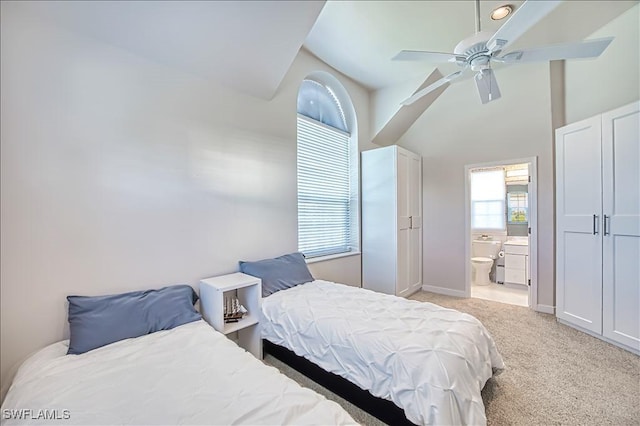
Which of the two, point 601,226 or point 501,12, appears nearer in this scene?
point 501,12

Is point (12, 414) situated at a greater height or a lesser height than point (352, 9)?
lesser

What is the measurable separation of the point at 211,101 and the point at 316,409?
2435 mm

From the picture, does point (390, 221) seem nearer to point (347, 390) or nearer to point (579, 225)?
point (579, 225)

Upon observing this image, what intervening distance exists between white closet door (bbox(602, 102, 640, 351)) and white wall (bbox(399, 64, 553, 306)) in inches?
32.8

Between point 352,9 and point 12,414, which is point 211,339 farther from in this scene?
point 352,9

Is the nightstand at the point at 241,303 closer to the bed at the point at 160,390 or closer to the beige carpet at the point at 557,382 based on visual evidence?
the beige carpet at the point at 557,382

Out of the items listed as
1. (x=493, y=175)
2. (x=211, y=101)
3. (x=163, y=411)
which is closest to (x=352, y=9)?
(x=211, y=101)

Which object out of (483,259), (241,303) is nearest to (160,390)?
(241,303)

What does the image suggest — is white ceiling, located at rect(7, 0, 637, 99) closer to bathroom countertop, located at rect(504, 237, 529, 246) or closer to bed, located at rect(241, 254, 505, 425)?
bed, located at rect(241, 254, 505, 425)

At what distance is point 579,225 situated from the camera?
2.81 metres

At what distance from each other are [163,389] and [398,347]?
1.17 m

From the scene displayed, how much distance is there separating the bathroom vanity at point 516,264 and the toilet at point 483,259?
0.25 metres

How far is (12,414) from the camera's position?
1039mm

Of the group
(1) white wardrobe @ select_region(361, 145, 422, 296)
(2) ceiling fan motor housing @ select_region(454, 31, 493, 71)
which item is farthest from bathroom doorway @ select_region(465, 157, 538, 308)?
(2) ceiling fan motor housing @ select_region(454, 31, 493, 71)
